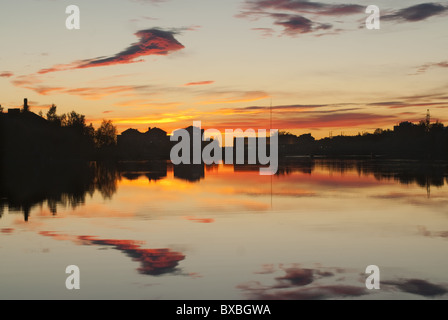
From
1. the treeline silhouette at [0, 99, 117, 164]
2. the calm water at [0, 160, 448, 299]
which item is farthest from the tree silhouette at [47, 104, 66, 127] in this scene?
the calm water at [0, 160, 448, 299]

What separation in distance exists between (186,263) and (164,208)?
14967 mm

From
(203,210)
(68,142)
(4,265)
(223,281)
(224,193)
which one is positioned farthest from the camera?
(68,142)

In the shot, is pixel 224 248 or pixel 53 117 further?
pixel 53 117

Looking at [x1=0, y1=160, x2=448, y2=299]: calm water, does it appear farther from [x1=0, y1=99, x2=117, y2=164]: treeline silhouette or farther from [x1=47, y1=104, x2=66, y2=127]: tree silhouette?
[x1=47, y1=104, x2=66, y2=127]: tree silhouette

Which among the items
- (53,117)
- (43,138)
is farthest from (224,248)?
(53,117)

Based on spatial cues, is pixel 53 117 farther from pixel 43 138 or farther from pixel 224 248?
pixel 224 248

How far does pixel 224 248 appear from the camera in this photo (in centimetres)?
1825

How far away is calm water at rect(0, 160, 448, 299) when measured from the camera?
43.2 feet

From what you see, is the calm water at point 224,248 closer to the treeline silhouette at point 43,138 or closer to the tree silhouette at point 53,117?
the treeline silhouette at point 43,138
